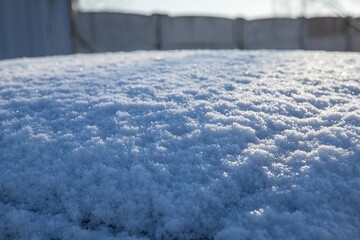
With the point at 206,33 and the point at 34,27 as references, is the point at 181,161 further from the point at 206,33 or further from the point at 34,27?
the point at 206,33

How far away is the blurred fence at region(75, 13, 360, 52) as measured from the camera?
7566mm

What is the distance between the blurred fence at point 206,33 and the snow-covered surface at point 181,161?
6562 mm

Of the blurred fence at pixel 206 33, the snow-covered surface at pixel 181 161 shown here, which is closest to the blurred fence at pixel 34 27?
the blurred fence at pixel 206 33

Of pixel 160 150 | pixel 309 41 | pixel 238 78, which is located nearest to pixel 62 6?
pixel 238 78

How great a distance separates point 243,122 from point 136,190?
35 cm

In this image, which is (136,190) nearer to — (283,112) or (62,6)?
(283,112)

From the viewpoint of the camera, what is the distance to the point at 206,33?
9094mm

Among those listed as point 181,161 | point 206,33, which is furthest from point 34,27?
point 181,161

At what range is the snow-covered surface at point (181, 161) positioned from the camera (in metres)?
0.65

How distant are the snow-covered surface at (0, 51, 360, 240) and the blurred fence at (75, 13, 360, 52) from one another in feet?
21.5

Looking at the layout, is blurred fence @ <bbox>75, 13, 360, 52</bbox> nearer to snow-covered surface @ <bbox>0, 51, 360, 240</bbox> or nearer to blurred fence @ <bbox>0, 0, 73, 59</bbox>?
blurred fence @ <bbox>0, 0, 73, 59</bbox>

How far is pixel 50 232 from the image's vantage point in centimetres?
65

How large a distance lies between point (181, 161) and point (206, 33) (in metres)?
8.68

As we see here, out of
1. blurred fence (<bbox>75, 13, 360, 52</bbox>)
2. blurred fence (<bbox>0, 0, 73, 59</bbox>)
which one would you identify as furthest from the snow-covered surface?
blurred fence (<bbox>75, 13, 360, 52</bbox>)
